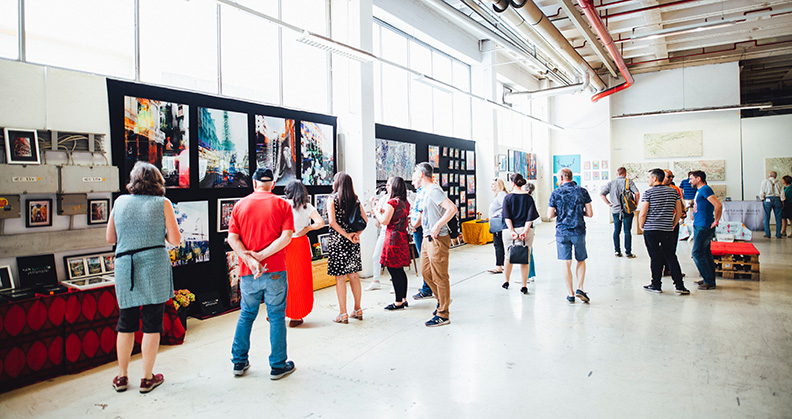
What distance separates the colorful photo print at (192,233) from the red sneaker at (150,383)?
1.93 metres

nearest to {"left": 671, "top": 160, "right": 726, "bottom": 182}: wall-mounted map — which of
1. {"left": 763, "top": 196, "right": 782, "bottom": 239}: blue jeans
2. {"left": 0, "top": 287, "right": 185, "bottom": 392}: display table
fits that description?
{"left": 763, "top": 196, "right": 782, "bottom": 239}: blue jeans

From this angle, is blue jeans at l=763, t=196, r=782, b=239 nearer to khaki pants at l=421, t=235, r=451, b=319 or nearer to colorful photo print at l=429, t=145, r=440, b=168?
colorful photo print at l=429, t=145, r=440, b=168

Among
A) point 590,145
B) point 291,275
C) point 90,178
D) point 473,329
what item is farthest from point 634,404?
point 590,145

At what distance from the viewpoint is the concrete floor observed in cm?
277

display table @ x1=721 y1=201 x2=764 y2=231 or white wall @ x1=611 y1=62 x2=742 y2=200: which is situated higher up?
white wall @ x1=611 y1=62 x2=742 y2=200

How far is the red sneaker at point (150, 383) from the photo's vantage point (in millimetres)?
3016

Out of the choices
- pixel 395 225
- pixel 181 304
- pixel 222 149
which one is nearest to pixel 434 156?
pixel 395 225

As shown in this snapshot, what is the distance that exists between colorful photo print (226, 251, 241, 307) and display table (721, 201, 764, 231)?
1284 centimetres

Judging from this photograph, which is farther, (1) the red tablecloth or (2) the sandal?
(1) the red tablecloth

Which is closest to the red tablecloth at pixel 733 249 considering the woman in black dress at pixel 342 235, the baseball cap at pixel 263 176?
the woman in black dress at pixel 342 235

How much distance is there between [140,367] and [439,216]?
2850 mm

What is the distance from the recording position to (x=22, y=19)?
3.83 metres

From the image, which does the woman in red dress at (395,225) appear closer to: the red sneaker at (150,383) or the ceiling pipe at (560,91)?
the red sneaker at (150,383)

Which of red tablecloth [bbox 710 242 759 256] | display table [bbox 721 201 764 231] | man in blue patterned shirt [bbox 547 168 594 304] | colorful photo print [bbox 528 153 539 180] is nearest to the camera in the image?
man in blue patterned shirt [bbox 547 168 594 304]
